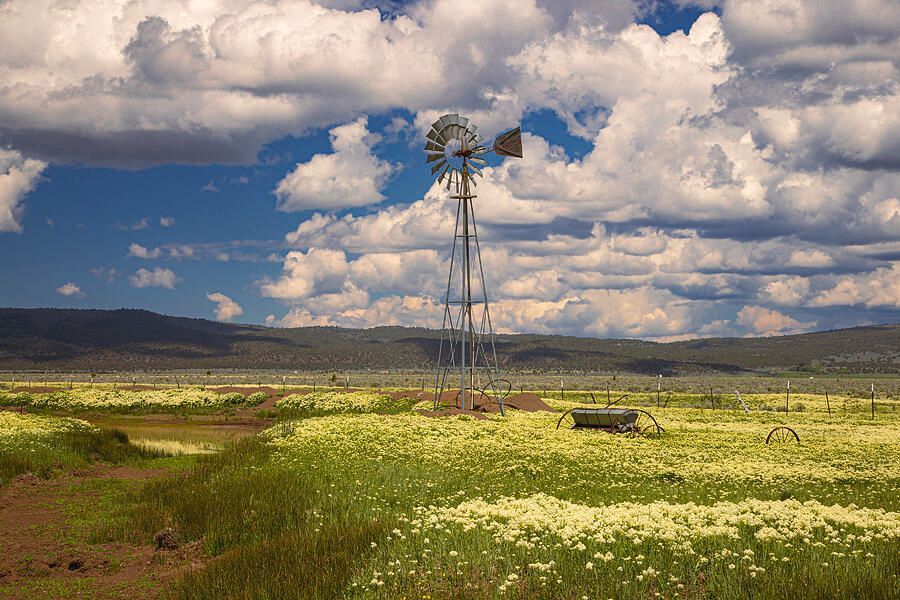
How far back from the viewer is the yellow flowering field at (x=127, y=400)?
59375 millimetres

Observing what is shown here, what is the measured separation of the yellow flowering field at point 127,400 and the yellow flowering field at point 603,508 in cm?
2838

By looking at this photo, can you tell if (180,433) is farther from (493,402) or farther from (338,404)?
(493,402)

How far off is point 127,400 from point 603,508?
Answer: 2064 inches

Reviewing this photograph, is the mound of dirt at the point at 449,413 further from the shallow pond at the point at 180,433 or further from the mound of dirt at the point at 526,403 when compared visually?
the shallow pond at the point at 180,433

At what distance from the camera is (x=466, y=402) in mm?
45688

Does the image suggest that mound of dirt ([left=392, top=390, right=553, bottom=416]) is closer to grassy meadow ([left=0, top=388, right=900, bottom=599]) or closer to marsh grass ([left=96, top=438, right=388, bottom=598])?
grassy meadow ([left=0, top=388, right=900, bottom=599])

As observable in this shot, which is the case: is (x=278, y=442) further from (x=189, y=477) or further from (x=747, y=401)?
(x=747, y=401)

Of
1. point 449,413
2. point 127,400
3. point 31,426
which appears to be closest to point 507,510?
point 449,413

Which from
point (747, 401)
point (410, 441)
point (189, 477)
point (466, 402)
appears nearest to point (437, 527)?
point (189, 477)

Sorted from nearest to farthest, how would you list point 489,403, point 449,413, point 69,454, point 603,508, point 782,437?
1. point 603,508
2. point 69,454
3. point 782,437
4. point 449,413
5. point 489,403

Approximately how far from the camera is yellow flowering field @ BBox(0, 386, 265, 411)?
59.4 metres

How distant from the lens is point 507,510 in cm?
1568

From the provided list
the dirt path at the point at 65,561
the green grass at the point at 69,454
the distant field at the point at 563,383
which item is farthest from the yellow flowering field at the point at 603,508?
the distant field at the point at 563,383

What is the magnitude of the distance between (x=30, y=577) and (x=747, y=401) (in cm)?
5879
